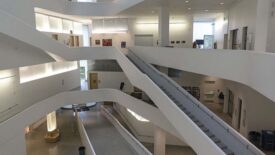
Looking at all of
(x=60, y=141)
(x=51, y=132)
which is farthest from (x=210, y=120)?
(x=51, y=132)

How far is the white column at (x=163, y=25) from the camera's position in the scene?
53.3ft

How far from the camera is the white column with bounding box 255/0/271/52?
812 centimetres

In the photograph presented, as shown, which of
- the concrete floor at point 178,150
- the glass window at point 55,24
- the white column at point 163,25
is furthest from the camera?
the glass window at point 55,24

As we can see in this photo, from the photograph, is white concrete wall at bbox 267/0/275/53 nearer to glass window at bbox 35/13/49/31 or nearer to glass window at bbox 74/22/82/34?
glass window at bbox 35/13/49/31

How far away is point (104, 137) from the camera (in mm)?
17453

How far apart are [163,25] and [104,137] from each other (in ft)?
30.2

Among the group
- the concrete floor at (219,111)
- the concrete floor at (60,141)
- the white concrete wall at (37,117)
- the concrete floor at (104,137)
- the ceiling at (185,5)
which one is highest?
the ceiling at (185,5)

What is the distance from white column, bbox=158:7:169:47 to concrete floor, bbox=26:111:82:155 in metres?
9.72

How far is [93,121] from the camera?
20.9 m

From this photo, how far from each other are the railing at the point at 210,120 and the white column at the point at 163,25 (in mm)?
4253

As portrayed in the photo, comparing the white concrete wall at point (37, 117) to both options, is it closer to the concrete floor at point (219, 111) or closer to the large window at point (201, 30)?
the concrete floor at point (219, 111)

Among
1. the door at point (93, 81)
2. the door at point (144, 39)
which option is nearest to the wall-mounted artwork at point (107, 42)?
the door at point (144, 39)

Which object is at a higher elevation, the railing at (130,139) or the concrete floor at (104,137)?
the railing at (130,139)

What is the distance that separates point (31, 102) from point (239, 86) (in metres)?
13.7
